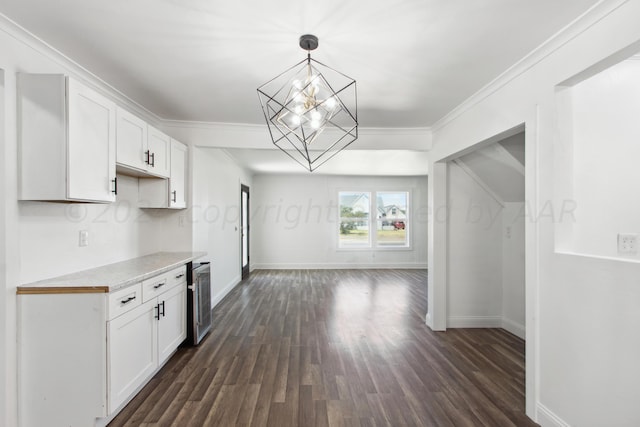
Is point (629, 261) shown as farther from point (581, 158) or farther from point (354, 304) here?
point (354, 304)

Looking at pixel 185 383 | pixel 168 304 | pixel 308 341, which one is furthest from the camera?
pixel 308 341

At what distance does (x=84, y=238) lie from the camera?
237 centimetres

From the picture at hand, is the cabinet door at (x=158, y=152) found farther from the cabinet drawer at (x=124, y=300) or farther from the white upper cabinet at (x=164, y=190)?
the cabinet drawer at (x=124, y=300)

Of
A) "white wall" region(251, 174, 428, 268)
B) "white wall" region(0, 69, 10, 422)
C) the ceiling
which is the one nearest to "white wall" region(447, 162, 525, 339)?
the ceiling

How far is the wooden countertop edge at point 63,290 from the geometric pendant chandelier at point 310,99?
1.46 m

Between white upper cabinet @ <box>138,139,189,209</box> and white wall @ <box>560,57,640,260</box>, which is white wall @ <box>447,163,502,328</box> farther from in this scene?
white upper cabinet @ <box>138,139,189,209</box>

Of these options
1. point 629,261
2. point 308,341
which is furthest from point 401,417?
point 629,261

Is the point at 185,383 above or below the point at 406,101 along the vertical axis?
below

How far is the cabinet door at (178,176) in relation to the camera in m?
3.17

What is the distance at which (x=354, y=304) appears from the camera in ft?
15.1

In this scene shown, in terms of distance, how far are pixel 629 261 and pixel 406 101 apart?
2.07 metres

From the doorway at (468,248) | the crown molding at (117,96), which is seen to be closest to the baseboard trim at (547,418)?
the doorway at (468,248)

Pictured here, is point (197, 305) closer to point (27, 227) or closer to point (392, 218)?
point (27, 227)

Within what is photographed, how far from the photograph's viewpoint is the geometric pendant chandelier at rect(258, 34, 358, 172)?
1.68 metres
